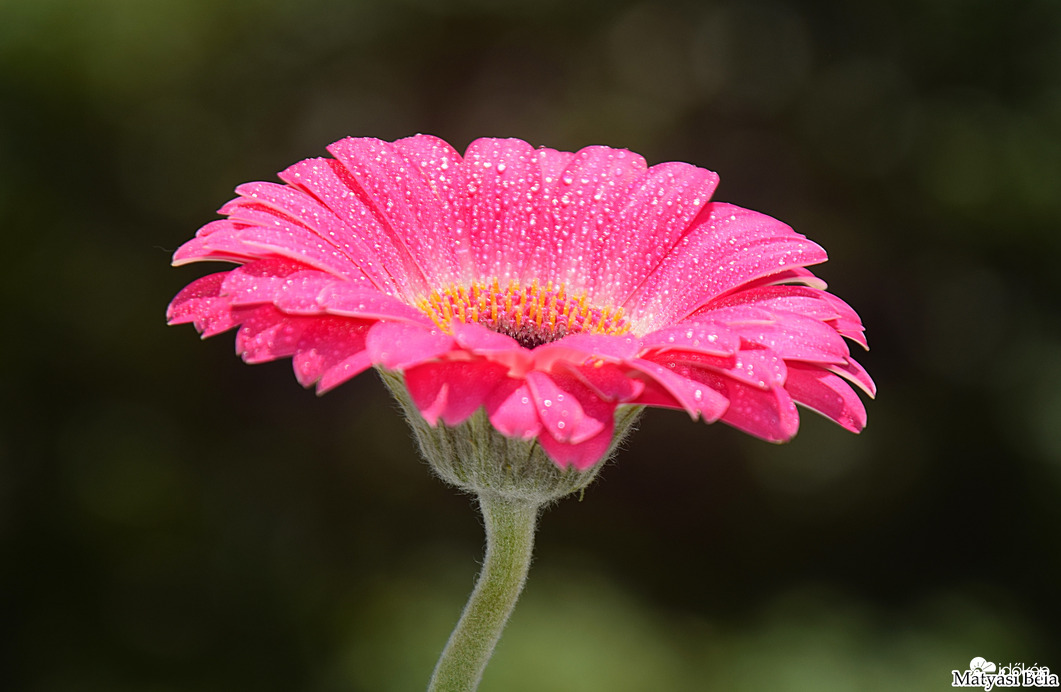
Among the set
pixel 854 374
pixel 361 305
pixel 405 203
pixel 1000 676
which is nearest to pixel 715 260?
pixel 854 374

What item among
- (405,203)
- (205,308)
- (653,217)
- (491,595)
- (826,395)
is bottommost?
(491,595)

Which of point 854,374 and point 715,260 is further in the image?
point 715,260

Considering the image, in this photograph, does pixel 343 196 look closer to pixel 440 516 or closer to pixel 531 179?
pixel 531 179

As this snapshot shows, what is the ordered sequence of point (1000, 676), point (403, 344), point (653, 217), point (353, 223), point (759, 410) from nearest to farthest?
point (403, 344)
point (759, 410)
point (353, 223)
point (653, 217)
point (1000, 676)

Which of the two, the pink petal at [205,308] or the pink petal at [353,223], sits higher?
the pink petal at [353,223]

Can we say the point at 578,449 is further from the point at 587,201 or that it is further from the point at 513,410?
the point at 587,201

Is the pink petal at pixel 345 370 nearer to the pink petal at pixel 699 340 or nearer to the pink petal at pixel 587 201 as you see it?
the pink petal at pixel 699 340

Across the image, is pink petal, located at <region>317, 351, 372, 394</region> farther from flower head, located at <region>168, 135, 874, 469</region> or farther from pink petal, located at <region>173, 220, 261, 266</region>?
pink petal, located at <region>173, 220, 261, 266</region>

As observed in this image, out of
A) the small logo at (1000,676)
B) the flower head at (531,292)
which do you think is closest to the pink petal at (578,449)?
the flower head at (531,292)
